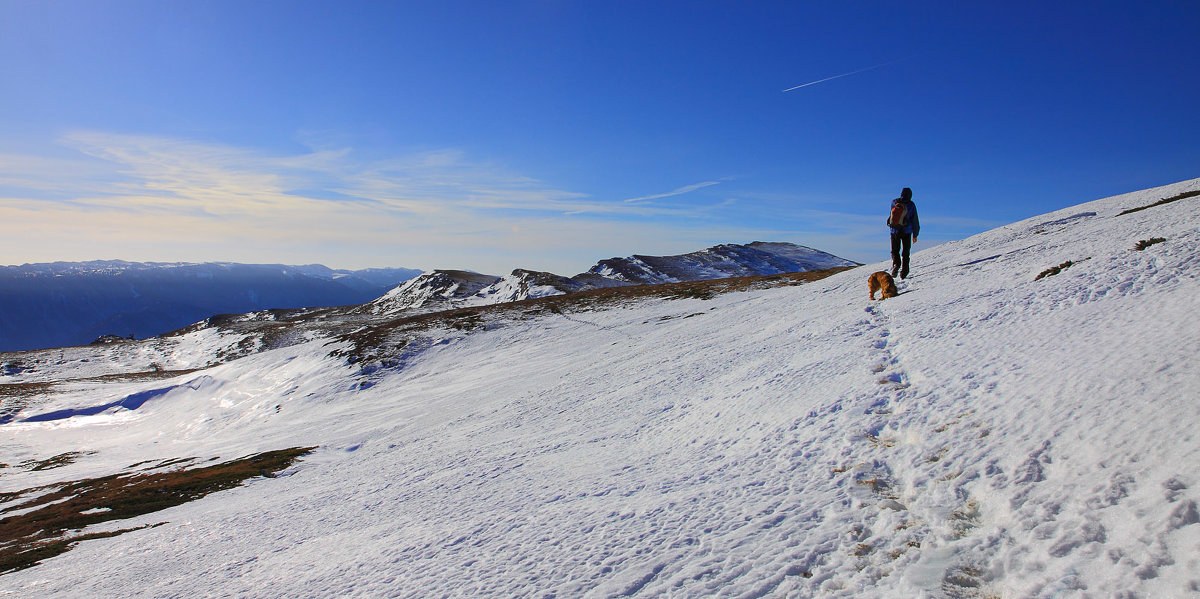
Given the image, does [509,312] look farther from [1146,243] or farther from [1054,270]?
[1146,243]

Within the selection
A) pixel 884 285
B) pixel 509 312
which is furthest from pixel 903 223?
pixel 509 312

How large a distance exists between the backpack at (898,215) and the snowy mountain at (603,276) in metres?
57.5

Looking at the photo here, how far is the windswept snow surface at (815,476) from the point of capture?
5.28 m

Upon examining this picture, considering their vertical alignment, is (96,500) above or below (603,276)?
below

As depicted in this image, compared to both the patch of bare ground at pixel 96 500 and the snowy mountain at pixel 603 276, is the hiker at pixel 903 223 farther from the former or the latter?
the snowy mountain at pixel 603 276

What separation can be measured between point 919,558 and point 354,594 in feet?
24.1

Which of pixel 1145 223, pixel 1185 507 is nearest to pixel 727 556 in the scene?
pixel 1185 507

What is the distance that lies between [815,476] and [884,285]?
1554 centimetres

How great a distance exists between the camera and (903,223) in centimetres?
2133

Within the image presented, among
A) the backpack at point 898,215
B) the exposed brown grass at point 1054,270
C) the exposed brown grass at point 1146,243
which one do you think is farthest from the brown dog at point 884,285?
the exposed brown grass at point 1146,243

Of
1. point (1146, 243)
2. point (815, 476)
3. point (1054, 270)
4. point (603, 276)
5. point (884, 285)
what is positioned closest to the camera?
point (815, 476)

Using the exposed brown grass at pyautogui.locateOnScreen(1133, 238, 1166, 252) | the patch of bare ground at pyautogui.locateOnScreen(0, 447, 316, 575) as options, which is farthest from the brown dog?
the patch of bare ground at pyautogui.locateOnScreen(0, 447, 316, 575)

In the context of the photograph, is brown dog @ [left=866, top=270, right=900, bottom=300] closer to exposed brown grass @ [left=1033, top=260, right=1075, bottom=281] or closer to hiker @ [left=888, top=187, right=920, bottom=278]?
hiker @ [left=888, top=187, right=920, bottom=278]

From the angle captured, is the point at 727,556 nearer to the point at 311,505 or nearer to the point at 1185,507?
the point at 1185,507
